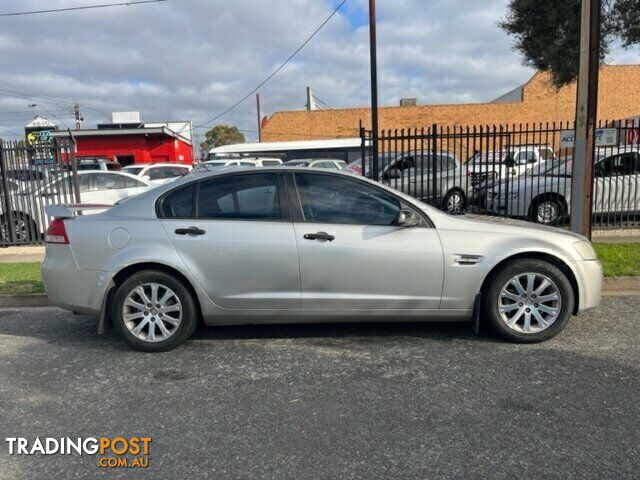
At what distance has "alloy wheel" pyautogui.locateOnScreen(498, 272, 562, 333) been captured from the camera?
445 cm

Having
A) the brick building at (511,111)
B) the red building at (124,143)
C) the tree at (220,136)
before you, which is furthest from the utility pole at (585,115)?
the tree at (220,136)

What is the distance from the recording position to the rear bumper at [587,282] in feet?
14.8

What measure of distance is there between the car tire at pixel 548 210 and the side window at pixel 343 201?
7.04m

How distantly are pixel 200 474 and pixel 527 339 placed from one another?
2.99m

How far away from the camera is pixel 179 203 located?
4578mm

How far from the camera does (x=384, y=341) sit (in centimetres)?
467

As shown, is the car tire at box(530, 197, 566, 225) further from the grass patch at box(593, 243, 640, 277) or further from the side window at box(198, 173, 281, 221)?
the side window at box(198, 173, 281, 221)

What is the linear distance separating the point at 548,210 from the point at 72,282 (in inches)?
359

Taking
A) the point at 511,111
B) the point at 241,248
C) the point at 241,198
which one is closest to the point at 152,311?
the point at 241,248

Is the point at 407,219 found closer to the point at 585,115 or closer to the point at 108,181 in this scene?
the point at 585,115

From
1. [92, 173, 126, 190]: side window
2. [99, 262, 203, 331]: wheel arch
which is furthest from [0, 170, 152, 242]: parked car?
[99, 262, 203, 331]: wheel arch

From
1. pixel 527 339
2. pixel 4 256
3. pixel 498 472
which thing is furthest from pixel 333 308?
pixel 4 256

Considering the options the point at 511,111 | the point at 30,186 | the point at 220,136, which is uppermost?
the point at 220,136

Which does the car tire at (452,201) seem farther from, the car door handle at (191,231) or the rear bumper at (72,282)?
the rear bumper at (72,282)
